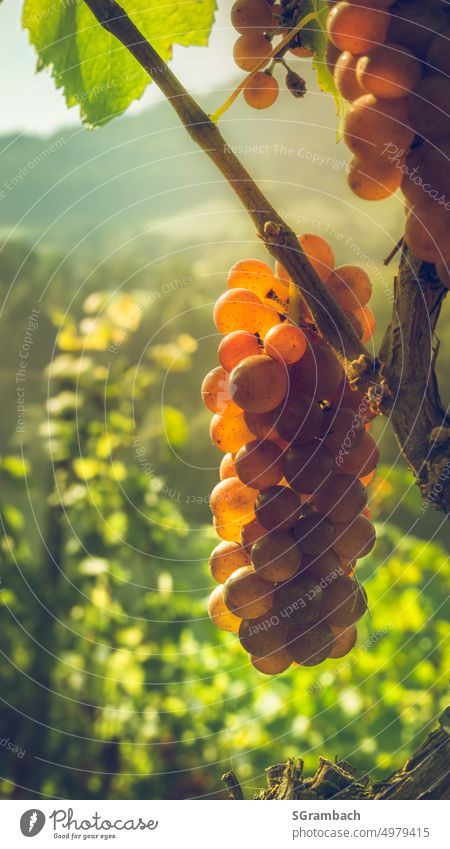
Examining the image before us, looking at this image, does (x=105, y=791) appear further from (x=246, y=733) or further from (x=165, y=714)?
(x=246, y=733)

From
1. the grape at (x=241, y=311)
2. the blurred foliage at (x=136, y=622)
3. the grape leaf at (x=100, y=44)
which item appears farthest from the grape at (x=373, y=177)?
the blurred foliage at (x=136, y=622)

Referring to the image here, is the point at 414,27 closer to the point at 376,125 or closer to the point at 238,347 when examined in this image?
the point at 376,125

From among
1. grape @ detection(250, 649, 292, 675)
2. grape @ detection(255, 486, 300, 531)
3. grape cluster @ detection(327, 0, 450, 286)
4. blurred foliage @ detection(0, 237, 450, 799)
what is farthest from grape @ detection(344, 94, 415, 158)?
blurred foliage @ detection(0, 237, 450, 799)

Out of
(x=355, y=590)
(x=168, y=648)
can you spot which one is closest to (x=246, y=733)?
(x=168, y=648)

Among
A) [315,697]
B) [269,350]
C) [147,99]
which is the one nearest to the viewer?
[269,350]

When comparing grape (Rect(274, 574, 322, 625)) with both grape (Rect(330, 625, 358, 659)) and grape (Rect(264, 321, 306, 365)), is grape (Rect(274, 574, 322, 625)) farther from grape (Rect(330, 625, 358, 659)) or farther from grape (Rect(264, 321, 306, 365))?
grape (Rect(264, 321, 306, 365))

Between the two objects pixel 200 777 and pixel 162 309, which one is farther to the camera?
pixel 162 309

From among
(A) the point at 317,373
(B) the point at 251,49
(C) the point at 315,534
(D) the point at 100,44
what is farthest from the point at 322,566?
(D) the point at 100,44
